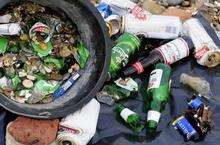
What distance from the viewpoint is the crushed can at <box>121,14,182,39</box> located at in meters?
2.59

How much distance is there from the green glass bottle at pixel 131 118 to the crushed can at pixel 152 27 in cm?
47

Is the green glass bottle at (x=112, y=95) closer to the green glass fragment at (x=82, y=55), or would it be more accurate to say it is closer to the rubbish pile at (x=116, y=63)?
the rubbish pile at (x=116, y=63)

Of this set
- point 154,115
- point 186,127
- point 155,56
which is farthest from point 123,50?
point 186,127

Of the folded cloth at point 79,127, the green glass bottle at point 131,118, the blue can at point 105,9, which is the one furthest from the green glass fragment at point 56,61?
the blue can at point 105,9

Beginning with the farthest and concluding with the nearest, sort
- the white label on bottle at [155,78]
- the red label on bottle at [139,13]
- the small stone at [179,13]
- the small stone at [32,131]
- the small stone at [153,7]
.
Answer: the small stone at [153,7] < the small stone at [179,13] < the red label on bottle at [139,13] < the white label on bottle at [155,78] < the small stone at [32,131]

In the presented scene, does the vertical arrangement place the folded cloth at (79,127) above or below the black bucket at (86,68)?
below

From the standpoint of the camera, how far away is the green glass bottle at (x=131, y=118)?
7.41ft

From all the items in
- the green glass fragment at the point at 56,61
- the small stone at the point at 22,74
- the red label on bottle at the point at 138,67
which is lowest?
the red label on bottle at the point at 138,67

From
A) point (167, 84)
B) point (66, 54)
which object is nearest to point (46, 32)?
point (66, 54)

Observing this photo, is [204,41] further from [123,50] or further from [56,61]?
[56,61]

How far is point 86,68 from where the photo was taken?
2.28 metres

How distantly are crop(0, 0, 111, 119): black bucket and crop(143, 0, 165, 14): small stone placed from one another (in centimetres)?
69

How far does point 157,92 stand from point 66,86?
41 centimetres

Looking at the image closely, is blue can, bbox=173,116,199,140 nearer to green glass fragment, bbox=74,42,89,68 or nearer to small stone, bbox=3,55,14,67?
green glass fragment, bbox=74,42,89,68
